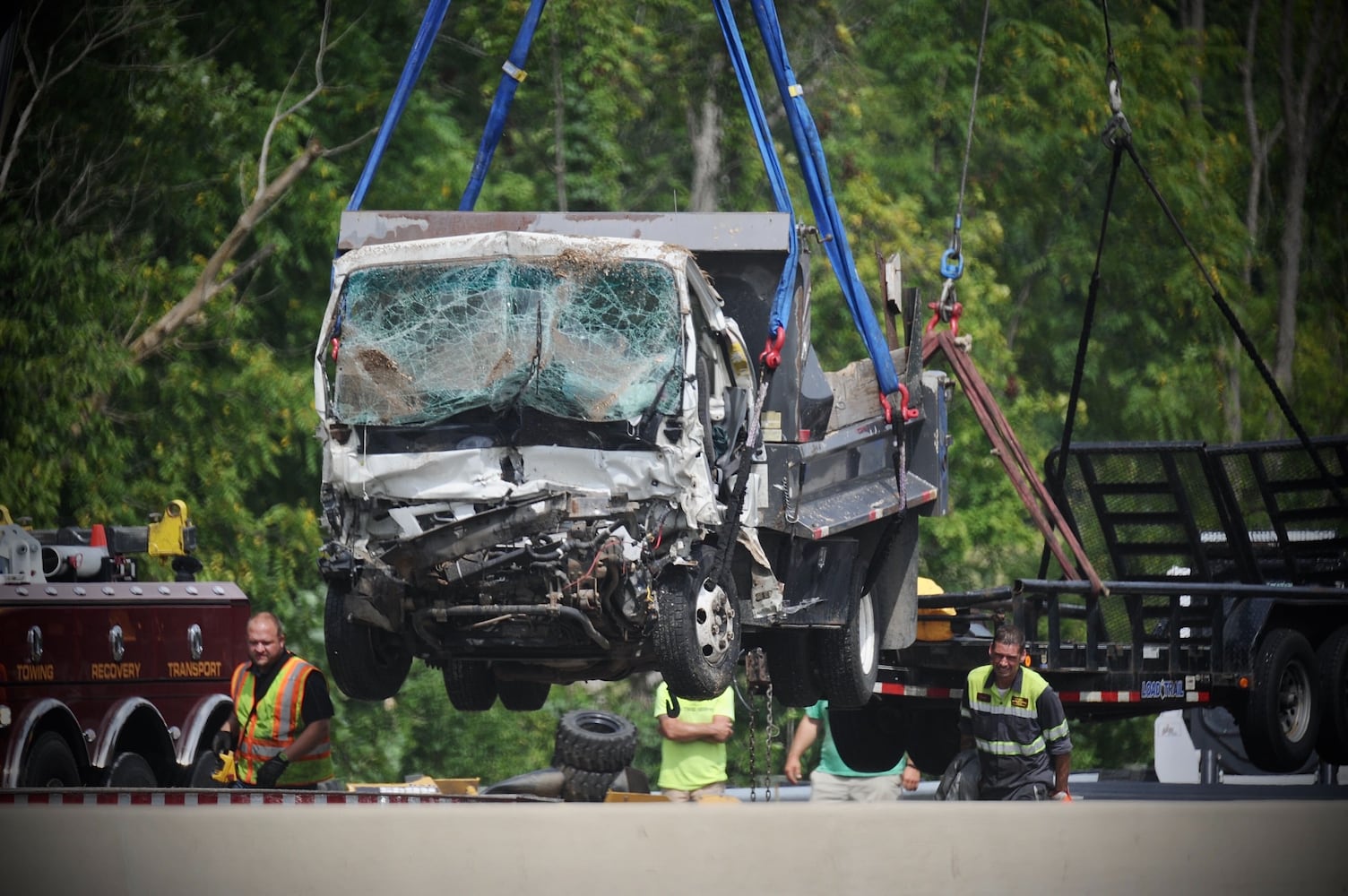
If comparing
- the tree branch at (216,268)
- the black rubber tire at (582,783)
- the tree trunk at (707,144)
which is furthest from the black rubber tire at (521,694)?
the tree trunk at (707,144)

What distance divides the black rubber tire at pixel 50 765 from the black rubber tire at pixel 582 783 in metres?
2.67

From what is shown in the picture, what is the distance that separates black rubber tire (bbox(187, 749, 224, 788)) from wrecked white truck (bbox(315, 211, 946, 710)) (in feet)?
6.72

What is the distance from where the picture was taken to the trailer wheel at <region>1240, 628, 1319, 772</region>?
40.7 ft

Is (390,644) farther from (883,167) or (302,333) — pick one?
(883,167)

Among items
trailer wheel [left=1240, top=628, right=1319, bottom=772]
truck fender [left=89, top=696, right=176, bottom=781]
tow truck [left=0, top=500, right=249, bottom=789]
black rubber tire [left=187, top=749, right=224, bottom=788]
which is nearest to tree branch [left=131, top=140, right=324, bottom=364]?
tow truck [left=0, top=500, right=249, bottom=789]

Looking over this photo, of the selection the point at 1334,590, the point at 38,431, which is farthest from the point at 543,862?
the point at 38,431

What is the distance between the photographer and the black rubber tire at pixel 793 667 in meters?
11.2

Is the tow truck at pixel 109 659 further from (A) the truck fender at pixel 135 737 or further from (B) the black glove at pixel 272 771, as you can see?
(B) the black glove at pixel 272 771

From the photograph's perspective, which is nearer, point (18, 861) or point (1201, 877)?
point (18, 861)

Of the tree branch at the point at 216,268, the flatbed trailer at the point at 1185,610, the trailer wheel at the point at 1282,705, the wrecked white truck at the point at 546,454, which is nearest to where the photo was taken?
the wrecked white truck at the point at 546,454

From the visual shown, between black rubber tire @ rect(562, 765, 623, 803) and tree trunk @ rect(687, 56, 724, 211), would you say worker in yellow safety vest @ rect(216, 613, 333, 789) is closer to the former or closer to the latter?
black rubber tire @ rect(562, 765, 623, 803)

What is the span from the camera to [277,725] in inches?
417

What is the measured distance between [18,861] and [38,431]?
12009mm

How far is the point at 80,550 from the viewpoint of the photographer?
1184 cm
